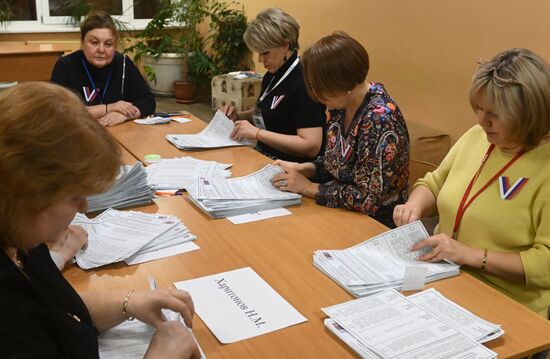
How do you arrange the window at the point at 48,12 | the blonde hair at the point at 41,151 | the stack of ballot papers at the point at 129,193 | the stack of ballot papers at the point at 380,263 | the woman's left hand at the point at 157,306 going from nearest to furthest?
the blonde hair at the point at 41,151
the woman's left hand at the point at 157,306
the stack of ballot papers at the point at 380,263
the stack of ballot papers at the point at 129,193
the window at the point at 48,12

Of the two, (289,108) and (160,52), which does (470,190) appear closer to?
(289,108)

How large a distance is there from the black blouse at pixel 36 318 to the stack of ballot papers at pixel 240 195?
3.02 ft

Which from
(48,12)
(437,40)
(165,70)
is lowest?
(165,70)

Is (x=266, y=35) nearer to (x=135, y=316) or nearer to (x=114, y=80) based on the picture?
(x=114, y=80)

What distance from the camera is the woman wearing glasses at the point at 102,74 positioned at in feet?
10.6

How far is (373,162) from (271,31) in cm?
115

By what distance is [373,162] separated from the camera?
1.97 m

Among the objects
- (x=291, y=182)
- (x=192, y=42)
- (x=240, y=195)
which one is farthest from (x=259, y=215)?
(x=192, y=42)

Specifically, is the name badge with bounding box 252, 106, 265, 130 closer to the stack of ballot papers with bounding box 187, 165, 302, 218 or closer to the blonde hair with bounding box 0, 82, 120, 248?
the stack of ballot papers with bounding box 187, 165, 302, 218

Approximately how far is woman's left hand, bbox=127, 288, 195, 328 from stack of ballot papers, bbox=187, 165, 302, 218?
0.68m

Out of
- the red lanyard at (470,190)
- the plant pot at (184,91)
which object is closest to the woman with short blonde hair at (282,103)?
the red lanyard at (470,190)

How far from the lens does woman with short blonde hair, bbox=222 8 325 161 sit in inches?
109

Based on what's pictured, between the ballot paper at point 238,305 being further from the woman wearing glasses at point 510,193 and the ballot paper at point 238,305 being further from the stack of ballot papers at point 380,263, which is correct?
the woman wearing glasses at point 510,193

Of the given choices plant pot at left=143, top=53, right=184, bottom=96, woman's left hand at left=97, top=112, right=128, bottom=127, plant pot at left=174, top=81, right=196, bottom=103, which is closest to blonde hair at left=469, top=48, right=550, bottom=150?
woman's left hand at left=97, top=112, right=128, bottom=127
